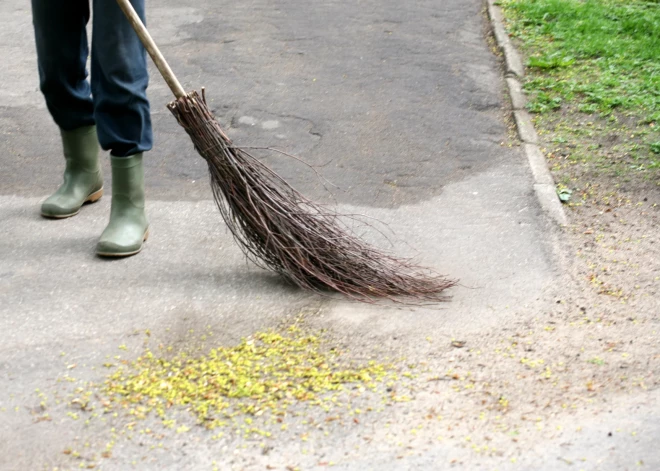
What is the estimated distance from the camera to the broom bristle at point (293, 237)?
11.3ft

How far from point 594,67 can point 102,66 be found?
406 centimetres

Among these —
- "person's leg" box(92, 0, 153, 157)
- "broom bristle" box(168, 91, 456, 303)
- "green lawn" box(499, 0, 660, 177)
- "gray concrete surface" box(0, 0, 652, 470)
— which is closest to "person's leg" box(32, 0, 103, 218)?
"gray concrete surface" box(0, 0, 652, 470)

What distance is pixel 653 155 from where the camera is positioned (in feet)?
16.0

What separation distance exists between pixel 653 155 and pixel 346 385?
113 inches

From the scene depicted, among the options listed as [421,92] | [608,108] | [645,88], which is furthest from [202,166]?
[645,88]

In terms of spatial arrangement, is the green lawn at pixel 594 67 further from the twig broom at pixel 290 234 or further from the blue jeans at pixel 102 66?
the blue jeans at pixel 102 66

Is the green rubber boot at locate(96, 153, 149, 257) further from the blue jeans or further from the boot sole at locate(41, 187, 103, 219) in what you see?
the boot sole at locate(41, 187, 103, 219)

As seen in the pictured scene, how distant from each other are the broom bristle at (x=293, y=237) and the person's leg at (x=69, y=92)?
72 centimetres

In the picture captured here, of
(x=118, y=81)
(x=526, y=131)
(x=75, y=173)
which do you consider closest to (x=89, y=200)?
(x=75, y=173)

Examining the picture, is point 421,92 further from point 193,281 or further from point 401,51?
point 193,281

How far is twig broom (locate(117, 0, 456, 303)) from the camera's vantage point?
11.3ft

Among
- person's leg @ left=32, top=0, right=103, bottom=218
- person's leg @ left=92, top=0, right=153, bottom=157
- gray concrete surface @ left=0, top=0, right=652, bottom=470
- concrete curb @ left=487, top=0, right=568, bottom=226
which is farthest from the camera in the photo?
concrete curb @ left=487, top=0, right=568, bottom=226

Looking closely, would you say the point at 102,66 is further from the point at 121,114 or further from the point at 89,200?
the point at 89,200

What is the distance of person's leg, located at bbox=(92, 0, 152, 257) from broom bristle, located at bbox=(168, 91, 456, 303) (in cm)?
32
